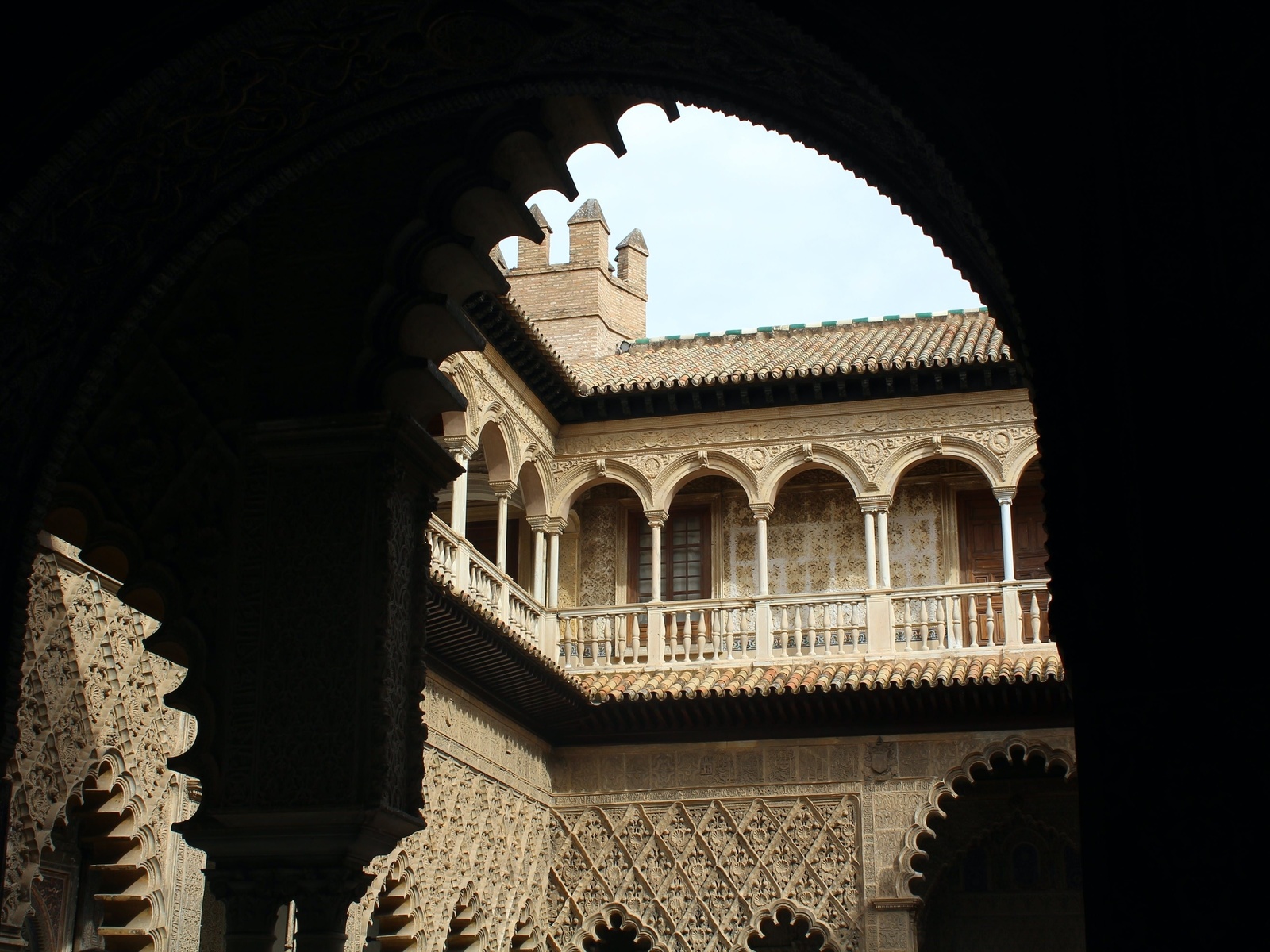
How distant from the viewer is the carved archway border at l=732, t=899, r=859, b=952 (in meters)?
14.2

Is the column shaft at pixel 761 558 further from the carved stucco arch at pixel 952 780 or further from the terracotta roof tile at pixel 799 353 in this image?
the carved stucco arch at pixel 952 780

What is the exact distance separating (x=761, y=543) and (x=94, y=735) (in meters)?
8.19

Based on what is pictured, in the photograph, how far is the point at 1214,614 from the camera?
2605mm

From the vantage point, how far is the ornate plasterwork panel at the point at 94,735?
27.4 feet

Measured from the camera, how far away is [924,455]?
52.1 feet

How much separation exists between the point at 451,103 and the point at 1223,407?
7.86 feet

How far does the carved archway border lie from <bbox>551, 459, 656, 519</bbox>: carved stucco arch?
4.13 m

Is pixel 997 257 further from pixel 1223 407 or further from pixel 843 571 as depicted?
pixel 843 571

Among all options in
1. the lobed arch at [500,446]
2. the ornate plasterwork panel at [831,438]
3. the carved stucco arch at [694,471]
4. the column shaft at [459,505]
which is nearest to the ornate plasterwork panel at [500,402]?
the lobed arch at [500,446]

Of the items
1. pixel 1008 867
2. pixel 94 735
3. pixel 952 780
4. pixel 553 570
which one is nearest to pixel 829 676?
pixel 952 780

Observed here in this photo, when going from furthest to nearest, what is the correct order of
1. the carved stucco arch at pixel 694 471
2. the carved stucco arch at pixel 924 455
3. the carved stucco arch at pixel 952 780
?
the carved stucco arch at pixel 694 471 < the carved stucco arch at pixel 924 455 < the carved stucco arch at pixel 952 780

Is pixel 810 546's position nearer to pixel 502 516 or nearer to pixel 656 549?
pixel 656 549

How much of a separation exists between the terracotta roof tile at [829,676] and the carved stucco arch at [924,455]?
6.06 ft

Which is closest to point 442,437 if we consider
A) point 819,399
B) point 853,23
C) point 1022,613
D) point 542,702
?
point 542,702
